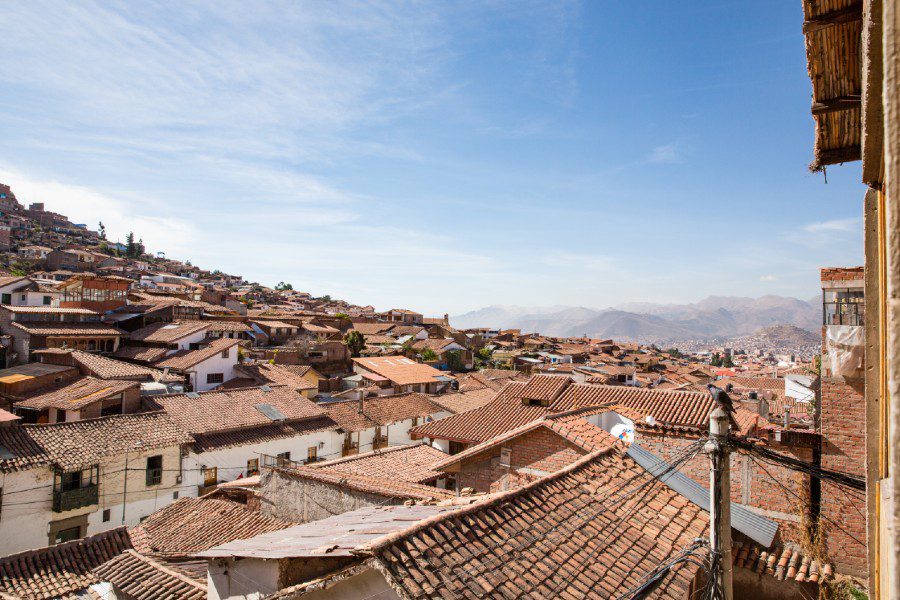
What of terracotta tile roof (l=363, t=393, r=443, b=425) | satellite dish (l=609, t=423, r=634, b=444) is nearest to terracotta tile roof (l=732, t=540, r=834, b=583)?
satellite dish (l=609, t=423, r=634, b=444)

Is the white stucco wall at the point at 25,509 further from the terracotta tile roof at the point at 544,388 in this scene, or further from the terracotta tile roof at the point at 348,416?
the terracotta tile roof at the point at 544,388

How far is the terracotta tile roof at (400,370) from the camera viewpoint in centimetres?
4541

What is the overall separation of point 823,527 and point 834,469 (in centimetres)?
106

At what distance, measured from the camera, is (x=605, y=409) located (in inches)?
553

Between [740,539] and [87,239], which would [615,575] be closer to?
[740,539]

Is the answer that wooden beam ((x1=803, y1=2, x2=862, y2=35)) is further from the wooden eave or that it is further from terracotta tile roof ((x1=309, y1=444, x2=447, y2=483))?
terracotta tile roof ((x1=309, y1=444, x2=447, y2=483))

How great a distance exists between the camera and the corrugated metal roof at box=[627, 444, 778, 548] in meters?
8.29

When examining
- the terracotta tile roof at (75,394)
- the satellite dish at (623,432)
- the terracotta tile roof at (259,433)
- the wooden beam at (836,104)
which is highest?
the wooden beam at (836,104)

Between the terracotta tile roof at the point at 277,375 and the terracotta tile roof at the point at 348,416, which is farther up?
the terracotta tile roof at the point at 277,375

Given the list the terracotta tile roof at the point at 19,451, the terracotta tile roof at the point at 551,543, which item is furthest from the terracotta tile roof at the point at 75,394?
the terracotta tile roof at the point at 551,543

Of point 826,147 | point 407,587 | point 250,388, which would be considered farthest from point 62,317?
point 826,147

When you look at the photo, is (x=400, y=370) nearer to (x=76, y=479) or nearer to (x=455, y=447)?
(x=455, y=447)

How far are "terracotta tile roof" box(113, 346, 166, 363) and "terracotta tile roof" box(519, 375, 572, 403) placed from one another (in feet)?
96.6

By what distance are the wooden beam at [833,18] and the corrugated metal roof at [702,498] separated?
740 centimetres
